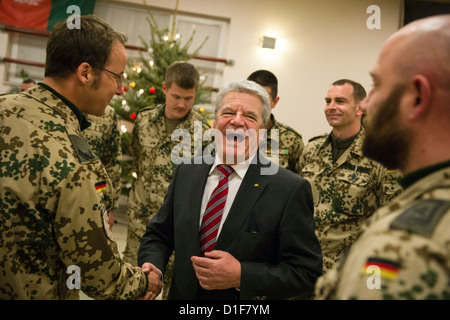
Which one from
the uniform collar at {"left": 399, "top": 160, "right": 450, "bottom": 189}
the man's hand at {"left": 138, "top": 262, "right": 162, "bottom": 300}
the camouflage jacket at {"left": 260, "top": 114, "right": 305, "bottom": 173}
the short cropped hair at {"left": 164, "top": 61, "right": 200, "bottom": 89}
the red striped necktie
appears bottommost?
the man's hand at {"left": 138, "top": 262, "right": 162, "bottom": 300}

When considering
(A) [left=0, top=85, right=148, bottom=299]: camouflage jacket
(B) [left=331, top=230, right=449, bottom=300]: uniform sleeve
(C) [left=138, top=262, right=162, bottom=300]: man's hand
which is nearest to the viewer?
(B) [left=331, top=230, right=449, bottom=300]: uniform sleeve

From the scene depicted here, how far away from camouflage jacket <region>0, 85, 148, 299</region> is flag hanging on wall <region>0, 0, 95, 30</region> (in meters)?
5.69

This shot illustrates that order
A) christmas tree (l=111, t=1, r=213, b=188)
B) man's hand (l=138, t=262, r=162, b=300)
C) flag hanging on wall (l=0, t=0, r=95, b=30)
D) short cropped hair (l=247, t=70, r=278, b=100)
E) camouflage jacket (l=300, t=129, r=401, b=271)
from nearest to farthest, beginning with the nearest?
1. man's hand (l=138, t=262, r=162, b=300)
2. camouflage jacket (l=300, t=129, r=401, b=271)
3. short cropped hair (l=247, t=70, r=278, b=100)
4. christmas tree (l=111, t=1, r=213, b=188)
5. flag hanging on wall (l=0, t=0, r=95, b=30)

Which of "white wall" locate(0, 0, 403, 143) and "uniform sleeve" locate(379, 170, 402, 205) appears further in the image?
"white wall" locate(0, 0, 403, 143)

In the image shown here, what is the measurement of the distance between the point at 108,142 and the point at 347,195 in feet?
6.26

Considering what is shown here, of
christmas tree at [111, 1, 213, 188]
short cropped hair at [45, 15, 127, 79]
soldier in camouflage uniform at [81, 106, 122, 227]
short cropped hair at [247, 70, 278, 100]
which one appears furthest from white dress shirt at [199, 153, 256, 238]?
christmas tree at [111, 1, 213, 188]

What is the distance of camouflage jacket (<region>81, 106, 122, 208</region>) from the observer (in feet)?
9.55

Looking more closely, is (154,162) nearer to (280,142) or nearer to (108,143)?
(108,143)

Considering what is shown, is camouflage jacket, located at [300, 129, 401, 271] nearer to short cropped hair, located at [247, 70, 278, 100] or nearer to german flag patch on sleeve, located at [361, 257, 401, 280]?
short cropped hair, located at [247, 70, 278, 100]

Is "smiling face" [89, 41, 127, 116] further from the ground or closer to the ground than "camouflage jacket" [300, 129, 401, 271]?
further from the ground

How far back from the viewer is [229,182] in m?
1.65

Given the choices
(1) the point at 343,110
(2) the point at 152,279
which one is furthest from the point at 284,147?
(2) the point at 152,279
